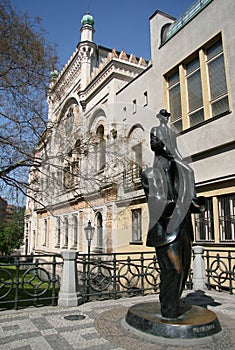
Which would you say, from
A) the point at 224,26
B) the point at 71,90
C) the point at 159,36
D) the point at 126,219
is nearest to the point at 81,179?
the point at 126,219

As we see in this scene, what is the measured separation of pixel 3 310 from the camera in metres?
6.05

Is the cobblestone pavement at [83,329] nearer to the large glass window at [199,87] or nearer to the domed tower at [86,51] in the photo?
the large glass window at [199,87]

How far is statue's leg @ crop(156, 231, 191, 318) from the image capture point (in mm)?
4281

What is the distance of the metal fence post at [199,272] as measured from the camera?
8825 millimetres

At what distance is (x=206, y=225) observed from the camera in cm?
1039

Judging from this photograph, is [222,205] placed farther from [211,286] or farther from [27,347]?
[27,347]

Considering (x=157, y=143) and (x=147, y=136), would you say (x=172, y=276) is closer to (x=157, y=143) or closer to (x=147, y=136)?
(x=157, y=143)

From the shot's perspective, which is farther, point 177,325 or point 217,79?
point 217,79

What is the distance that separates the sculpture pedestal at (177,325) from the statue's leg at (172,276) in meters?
0.16

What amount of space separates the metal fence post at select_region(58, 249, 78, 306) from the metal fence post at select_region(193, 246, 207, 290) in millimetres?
4023

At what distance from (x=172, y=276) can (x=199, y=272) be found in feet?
16.7

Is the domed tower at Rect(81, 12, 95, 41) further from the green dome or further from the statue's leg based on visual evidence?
the statue's leg

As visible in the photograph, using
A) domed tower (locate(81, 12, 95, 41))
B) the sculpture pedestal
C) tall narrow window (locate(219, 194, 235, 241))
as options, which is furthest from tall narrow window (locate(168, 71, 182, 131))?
domed tower (locate(81, 12, 95, 41))

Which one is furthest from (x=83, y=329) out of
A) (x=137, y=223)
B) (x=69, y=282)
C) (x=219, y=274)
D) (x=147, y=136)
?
(x=137, y=223)
